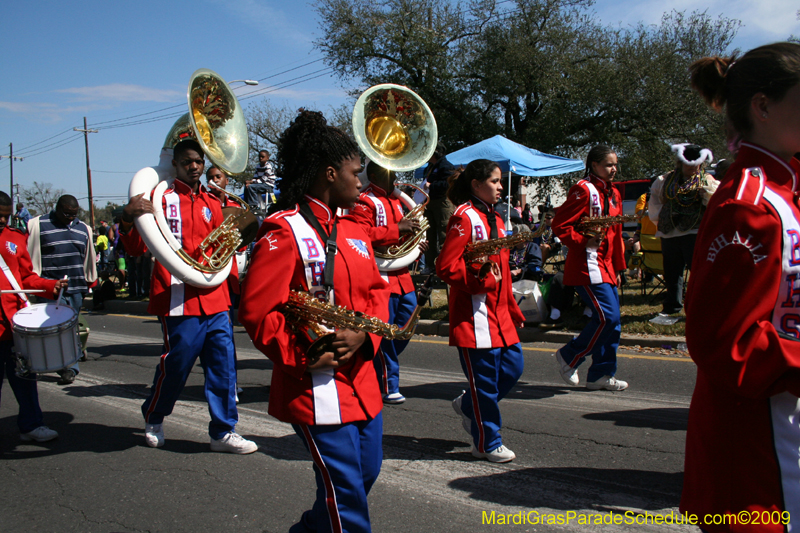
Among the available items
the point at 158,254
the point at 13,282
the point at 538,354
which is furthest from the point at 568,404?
the point at 13,282

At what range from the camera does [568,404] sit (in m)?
5.38

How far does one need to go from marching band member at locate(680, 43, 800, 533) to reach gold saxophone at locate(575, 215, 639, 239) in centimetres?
399

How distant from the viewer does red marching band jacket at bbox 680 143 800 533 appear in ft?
4.83

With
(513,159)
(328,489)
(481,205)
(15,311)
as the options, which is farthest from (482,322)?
(513,159)

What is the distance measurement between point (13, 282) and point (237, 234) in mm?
1841

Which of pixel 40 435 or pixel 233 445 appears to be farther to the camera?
pixel 40 435

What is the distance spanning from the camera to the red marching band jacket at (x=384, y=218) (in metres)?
5.47

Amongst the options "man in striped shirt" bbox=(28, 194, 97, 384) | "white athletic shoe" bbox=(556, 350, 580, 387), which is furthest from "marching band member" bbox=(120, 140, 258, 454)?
"man in striped shirt" bbox=(28, 194, 97, 384)

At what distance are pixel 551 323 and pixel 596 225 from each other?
132 inches

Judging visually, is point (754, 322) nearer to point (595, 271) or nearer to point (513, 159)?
point (595, 271)

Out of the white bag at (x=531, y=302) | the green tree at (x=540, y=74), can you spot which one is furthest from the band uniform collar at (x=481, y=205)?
the green tree at (x=540, y=74)

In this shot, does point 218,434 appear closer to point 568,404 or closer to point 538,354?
point 568,404

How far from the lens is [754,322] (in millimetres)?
1479

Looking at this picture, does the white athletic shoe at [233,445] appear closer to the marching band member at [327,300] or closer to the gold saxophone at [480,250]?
the gold saxophone at [480,250]
